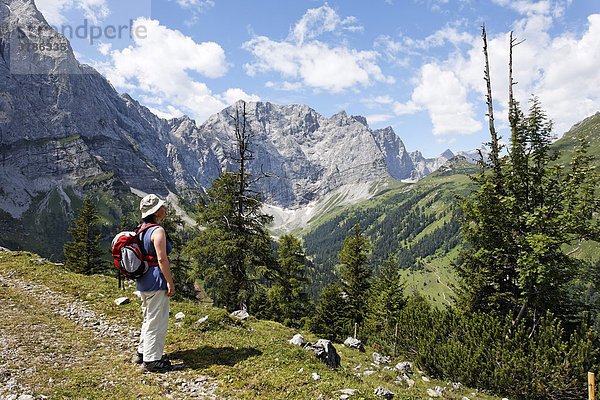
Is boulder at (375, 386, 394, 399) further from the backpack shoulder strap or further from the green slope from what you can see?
the backpack shoulder strap

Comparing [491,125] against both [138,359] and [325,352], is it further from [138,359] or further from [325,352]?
[138,359]

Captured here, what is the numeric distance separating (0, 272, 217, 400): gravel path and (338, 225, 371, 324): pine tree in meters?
28.9

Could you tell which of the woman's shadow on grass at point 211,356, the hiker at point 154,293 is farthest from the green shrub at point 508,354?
the hiker at point 154,293

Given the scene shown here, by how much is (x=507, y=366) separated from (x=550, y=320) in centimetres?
342

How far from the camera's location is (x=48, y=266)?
16875mm

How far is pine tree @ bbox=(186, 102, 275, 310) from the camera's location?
1981cm

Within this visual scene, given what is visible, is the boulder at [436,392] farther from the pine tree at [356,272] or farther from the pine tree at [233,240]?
the pine tree at [356,272]

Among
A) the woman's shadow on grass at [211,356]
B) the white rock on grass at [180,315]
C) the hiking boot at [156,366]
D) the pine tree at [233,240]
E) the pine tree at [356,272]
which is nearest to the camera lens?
the hiking boot at [156,366]

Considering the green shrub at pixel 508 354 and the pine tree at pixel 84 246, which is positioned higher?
the pine tree at pixel 84 246

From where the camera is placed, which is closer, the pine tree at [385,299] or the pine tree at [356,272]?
the pine tree at [385,299]

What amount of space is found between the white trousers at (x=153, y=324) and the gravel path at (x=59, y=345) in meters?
0.47

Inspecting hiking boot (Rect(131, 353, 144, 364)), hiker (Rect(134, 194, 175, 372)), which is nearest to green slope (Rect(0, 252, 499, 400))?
hiking boot (Rect(131, 353, 144, 364))

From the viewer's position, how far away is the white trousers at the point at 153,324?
23.3 feet

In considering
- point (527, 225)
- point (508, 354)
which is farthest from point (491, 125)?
point (508, 354)
